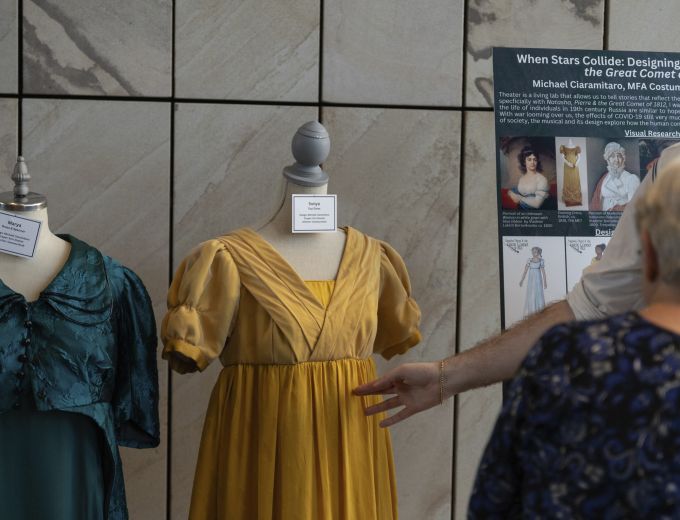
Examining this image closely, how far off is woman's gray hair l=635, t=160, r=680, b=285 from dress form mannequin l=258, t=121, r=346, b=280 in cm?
124

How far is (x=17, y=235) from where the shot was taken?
227 cm

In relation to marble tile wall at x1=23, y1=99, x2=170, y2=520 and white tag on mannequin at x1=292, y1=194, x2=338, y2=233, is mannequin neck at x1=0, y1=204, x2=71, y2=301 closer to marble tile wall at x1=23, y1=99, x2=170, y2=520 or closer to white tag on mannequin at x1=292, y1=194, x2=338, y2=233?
white tag on mannequin at x1=292, y1=194, x2=338, y2=233

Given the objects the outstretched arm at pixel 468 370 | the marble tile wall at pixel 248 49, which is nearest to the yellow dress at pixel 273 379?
the outstretched arm at pixel 468 370

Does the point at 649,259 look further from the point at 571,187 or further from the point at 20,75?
the point at 20,75

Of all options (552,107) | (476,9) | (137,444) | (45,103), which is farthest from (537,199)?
(45,103)

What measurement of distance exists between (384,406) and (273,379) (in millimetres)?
282

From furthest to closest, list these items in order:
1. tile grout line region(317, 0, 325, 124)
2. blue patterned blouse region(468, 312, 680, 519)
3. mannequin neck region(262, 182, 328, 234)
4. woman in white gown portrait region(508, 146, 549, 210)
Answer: tile grout line region(317, 0, 325, 124) → woman in white gown portrait region(508, 146, 549, 210) → mannequin neck region(262, 182, 328, 234) → blue patterned blouse region(468, 312, 680, 519)

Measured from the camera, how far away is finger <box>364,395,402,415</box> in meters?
2.37

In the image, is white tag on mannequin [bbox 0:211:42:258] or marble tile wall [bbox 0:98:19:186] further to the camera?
marble tile wall [bbox 0:98:19:186]

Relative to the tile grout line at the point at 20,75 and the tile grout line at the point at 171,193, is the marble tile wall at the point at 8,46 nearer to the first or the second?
the tile grout line at the point at 20,75

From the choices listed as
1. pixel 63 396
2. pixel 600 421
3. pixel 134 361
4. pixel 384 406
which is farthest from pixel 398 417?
pixel 600 421

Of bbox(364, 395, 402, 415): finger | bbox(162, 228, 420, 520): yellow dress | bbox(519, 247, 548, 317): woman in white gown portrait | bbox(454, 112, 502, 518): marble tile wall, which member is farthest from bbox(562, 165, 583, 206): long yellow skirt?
bbox(364, 395, 402, 415): finger

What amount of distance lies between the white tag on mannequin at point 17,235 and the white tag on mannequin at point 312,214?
A: 0.62 meters

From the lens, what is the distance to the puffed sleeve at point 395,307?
2566 millimetres
